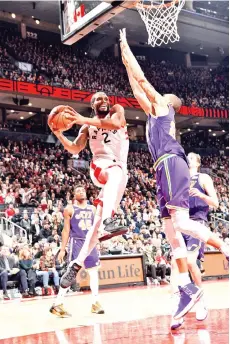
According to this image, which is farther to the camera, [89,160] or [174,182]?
[89,160]

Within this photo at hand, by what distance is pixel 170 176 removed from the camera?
4.48 metres

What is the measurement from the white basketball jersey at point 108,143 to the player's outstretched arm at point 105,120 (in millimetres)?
237

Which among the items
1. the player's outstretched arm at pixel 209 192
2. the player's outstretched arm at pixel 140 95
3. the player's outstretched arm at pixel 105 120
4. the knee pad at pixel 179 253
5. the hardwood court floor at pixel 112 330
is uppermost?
the player's outstretched arm at pixel 140 95

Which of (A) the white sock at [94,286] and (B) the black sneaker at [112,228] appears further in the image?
(A) the white sock at [94,286]

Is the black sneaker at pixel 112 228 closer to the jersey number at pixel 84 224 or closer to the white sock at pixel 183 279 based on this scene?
the white sock at pixel 183 279

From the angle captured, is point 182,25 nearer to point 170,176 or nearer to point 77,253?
point 77,253

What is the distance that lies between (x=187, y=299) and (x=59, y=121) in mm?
2095

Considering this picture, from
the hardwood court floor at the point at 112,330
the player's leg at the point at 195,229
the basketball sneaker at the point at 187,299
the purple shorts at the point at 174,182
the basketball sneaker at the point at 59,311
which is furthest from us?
the basketball sneaker at the point at 59,311

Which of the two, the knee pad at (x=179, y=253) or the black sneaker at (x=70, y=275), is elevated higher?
the knee pad at (x=179, y=253)

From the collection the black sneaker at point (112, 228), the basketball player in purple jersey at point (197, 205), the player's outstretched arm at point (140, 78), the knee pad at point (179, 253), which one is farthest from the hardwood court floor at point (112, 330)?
the player's outstretched arm at point (140, 78)

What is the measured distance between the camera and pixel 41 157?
75.6ft

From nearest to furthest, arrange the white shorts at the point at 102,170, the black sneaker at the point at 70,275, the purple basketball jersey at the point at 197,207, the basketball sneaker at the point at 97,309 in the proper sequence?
the white shorts at the point at 102,170 → the black sneaker at the point at 70,275 → the purple basketball jersey at the point at 197,207 → the basketball sneaker at the point at 97,309

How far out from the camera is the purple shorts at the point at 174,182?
444cm

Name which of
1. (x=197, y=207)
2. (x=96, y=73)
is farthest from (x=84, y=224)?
(x=96, y=73)
